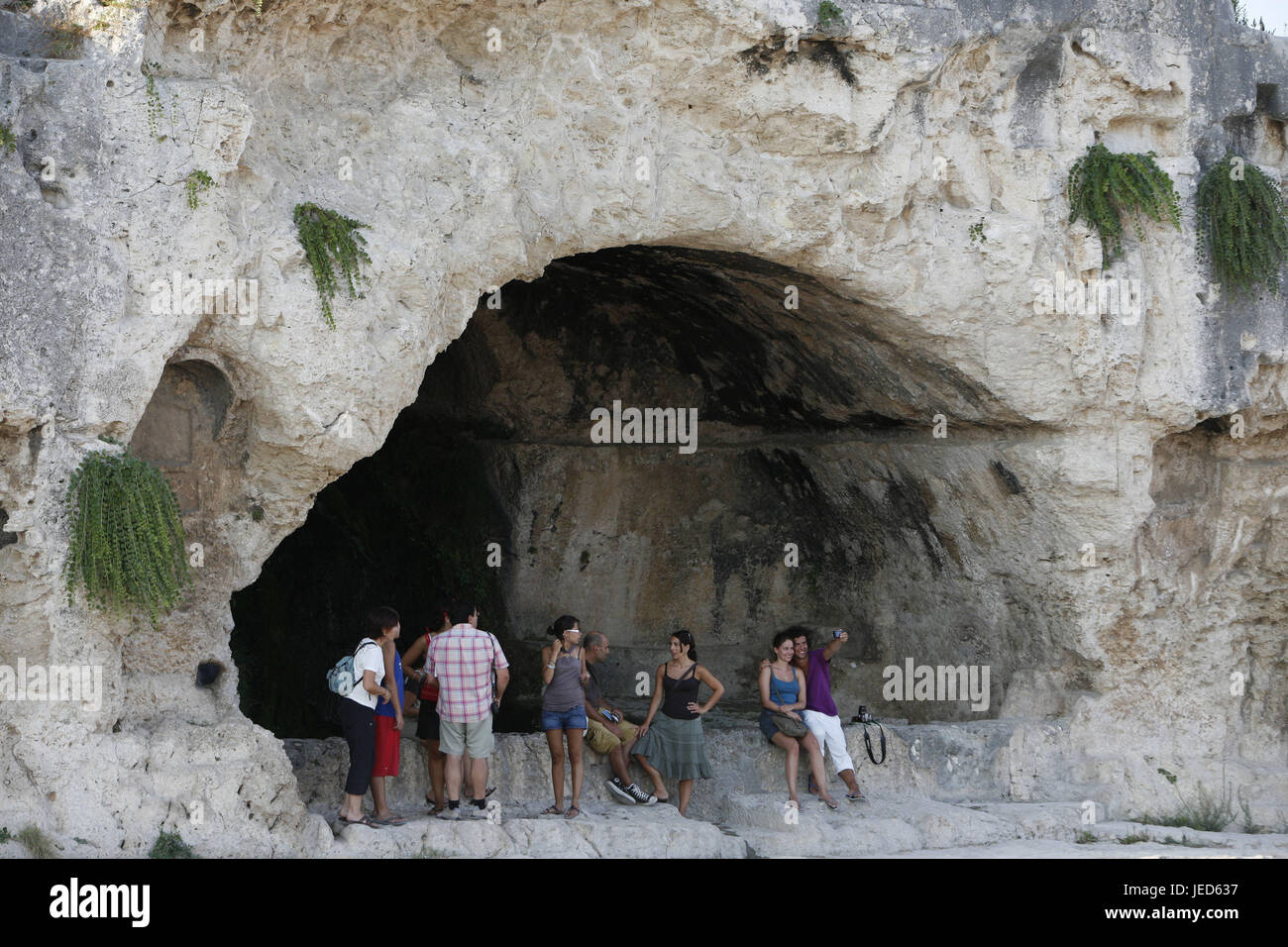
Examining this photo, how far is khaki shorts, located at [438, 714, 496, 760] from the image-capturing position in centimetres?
799

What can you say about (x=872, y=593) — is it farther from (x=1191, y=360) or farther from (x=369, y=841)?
(x=369, y=841)

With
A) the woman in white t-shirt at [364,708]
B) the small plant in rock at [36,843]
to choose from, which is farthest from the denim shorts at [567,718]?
the small plant in rock at [36,843]

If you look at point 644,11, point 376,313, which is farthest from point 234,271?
point 644,11

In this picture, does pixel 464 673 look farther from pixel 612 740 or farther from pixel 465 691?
pixel 612 740

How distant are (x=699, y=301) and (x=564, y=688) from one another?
3529mm

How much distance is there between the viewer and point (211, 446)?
7695 millimetres

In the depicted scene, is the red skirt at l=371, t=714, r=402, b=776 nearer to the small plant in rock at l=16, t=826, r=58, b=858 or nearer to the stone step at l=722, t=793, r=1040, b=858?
the small plant in rock at l=16, t=826, r=58, b=858

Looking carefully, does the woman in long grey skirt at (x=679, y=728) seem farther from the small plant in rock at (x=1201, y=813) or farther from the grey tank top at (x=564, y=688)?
the small plant in rock at (x=1201, y=813)

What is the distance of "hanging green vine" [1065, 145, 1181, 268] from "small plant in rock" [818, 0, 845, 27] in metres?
1.93

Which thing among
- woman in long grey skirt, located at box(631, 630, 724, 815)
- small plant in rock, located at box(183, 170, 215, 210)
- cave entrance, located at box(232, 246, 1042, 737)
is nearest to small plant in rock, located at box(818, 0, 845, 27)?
cave entrance, located at box(232, 246, 1042, 737)

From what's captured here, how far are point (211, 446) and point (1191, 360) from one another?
19.8 feet

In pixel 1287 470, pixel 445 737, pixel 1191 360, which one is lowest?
pixel 445 737

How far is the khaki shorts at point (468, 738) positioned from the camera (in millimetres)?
7988

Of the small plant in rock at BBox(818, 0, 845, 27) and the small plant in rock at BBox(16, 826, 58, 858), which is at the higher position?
the small plant in rock at BBox(818, 0, 845, 27)
